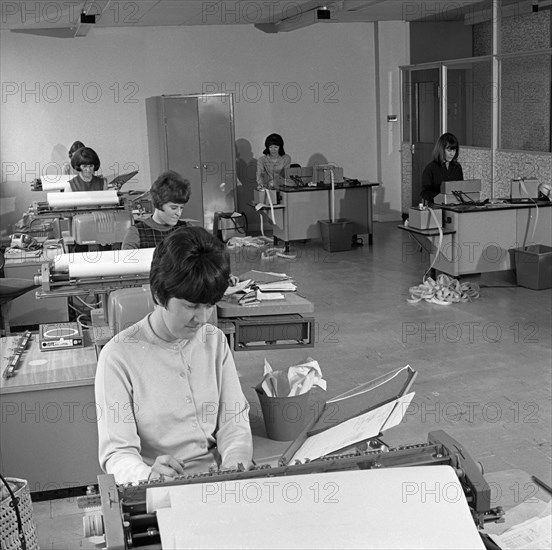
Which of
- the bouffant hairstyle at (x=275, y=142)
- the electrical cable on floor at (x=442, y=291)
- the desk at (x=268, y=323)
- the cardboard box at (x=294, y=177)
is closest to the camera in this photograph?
the desk at (x=268, y=323)

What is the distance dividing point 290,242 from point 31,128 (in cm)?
390

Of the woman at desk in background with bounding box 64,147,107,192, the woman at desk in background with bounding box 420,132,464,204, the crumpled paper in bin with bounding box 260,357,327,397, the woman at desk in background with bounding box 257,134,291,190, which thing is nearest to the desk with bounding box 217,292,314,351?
the crumpled paper in bin with bounding box 260,357,327,397

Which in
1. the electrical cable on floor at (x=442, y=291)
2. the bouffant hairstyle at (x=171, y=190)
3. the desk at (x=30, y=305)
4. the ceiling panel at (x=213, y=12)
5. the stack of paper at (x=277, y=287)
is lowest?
the electrical cable on floor at (x=442, y=291)

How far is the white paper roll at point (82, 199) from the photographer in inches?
237

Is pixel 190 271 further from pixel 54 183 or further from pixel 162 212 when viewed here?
pixel 54 183

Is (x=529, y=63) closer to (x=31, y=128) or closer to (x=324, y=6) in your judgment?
(x=324, y=6)

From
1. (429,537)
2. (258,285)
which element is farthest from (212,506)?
(258,285)

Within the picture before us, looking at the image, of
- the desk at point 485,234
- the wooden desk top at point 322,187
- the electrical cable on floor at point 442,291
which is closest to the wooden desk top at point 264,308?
the electrical cable on floor at point 442,291

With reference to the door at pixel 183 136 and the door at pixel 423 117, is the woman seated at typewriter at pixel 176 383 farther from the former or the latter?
the door at pixel 423 117

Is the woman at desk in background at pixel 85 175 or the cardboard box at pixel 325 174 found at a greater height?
the woman at desk in background at pixel 85 175

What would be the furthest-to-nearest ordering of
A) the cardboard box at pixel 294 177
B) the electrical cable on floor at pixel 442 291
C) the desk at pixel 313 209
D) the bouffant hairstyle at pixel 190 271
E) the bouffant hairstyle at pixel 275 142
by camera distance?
the bouffant hairstyle at pixel 275 142, the cardboard box at pixel 294 177, the desk at pixel 313 209, the electrical cable on floor at pixel 442 291, the bouffant hairstyle at pixel 190 271

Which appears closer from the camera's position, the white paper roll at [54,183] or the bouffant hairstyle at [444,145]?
the white paper roll at [54,183]

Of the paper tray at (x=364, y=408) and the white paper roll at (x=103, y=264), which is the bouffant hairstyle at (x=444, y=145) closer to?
the white paper roll at (x=103, y=264)

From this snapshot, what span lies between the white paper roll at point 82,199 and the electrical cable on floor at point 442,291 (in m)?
2.91
